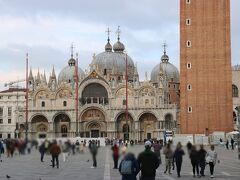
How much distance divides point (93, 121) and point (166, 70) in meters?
31.9

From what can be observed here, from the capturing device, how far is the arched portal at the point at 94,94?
106256 millimetres

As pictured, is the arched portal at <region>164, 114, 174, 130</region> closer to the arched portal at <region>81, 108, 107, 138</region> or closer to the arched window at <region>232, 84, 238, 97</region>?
the arched portal at <region>81, 108, 107, 138</region>

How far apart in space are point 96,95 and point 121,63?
16.4 meters

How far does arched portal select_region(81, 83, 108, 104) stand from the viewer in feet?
349

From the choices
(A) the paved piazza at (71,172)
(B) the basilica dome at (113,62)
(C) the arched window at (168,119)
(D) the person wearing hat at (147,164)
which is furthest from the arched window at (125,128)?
(D) the person wearing hat at (147,164)

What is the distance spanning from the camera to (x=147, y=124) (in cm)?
10294

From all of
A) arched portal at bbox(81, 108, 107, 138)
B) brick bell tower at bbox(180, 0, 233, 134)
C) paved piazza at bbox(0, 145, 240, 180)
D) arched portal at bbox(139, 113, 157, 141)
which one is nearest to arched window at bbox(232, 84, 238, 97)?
arched portal at bbox(139, 113, 157, 141)

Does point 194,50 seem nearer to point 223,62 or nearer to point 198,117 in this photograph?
point 223,62

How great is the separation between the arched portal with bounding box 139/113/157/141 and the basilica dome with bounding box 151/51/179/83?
24.0 m

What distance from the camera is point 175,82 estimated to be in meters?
128

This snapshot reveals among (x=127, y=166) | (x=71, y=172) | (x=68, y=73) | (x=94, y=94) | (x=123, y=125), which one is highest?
(x=68, y=73)

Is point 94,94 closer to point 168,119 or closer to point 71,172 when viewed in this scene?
point 168,119

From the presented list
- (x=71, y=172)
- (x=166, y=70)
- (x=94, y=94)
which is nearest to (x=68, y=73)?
(x=94, y=94)

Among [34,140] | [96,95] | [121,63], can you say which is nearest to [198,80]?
[96,95]
